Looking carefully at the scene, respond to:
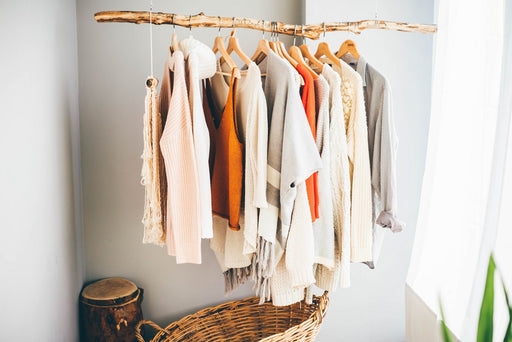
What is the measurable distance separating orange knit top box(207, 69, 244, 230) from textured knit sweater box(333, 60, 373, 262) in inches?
16.7

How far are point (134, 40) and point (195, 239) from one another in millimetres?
1071

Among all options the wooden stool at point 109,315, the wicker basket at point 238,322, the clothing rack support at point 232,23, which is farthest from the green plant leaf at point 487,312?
the wooden stool at point 109,315

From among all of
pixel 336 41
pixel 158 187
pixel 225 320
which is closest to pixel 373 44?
pixel 336 41

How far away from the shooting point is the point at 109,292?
5.25 ft

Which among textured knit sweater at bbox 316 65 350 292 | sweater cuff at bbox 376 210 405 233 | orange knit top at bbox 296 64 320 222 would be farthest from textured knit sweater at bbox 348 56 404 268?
orange knit top at bbox 296 64 320 222

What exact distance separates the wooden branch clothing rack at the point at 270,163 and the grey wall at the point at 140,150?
453 mm

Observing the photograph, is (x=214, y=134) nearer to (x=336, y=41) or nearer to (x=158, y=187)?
(x=158, y=187)

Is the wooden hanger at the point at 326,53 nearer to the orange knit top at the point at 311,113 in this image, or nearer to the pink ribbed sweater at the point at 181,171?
the orange knit top at the point at 311,113

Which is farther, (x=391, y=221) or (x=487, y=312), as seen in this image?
(x=391, y=221)

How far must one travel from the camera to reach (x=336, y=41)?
179 centimetres

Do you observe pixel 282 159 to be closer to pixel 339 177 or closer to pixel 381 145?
pixel 339 177

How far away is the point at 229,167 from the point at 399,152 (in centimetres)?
110

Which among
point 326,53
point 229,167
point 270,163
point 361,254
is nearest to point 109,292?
point 229,167

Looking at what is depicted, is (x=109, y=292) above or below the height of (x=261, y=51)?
below
